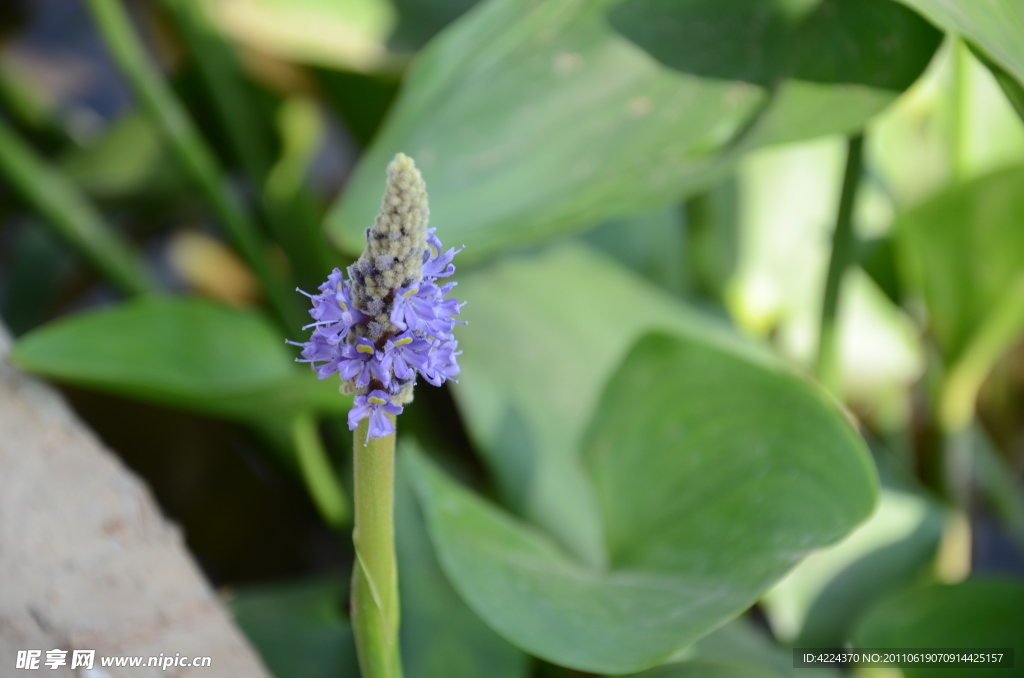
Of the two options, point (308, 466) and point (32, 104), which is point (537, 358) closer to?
point (308, 466)

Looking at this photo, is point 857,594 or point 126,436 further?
point 126,436

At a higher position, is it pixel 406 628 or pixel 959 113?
pixel 959 113

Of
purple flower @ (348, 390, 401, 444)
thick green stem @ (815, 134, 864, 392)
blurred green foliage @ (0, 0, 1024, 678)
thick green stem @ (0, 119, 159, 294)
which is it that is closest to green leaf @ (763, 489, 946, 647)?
blurred green foliage @ (0, 0, 1024, 678)

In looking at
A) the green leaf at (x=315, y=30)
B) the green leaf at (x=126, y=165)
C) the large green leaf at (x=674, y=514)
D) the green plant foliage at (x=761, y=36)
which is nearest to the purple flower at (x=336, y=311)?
the large green leaf at (x=674, y=514)

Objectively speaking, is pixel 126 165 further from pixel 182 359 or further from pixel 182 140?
pixel 182 359

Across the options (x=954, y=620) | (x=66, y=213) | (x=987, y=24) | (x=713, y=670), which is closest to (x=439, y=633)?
(x=713, y=670)

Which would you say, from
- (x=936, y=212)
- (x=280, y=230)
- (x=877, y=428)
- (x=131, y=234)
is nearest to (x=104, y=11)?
(x=280, y=230)

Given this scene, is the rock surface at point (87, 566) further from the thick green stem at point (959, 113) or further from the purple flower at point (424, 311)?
the thick green stem at point (959, 113)
